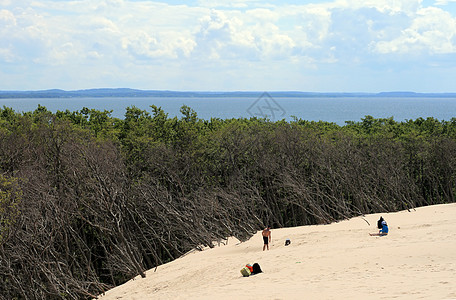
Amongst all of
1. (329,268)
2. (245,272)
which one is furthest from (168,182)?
(329,268)

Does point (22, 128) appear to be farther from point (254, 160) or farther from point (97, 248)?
point (254, 160)

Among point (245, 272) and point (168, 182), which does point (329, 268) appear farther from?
point (168, 182)

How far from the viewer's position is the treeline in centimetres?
2450

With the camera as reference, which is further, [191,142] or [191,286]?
[191,142]

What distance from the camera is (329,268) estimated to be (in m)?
17.1

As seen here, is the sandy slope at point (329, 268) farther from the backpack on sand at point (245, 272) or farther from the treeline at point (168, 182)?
the treeline at point (168, 182)

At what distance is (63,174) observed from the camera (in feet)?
99.8

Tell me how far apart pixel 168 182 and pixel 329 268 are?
2339cm

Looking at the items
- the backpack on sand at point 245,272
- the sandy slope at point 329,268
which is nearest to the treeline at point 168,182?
the sandy slope at point 329,268

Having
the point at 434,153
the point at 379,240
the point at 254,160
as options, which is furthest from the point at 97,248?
the point at 434,153

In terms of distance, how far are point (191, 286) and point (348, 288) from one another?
23.7 ft

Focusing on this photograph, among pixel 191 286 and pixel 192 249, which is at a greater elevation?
pixel 191 286

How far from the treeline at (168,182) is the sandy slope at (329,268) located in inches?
150

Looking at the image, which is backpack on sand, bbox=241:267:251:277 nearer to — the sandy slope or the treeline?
the sandy slope
